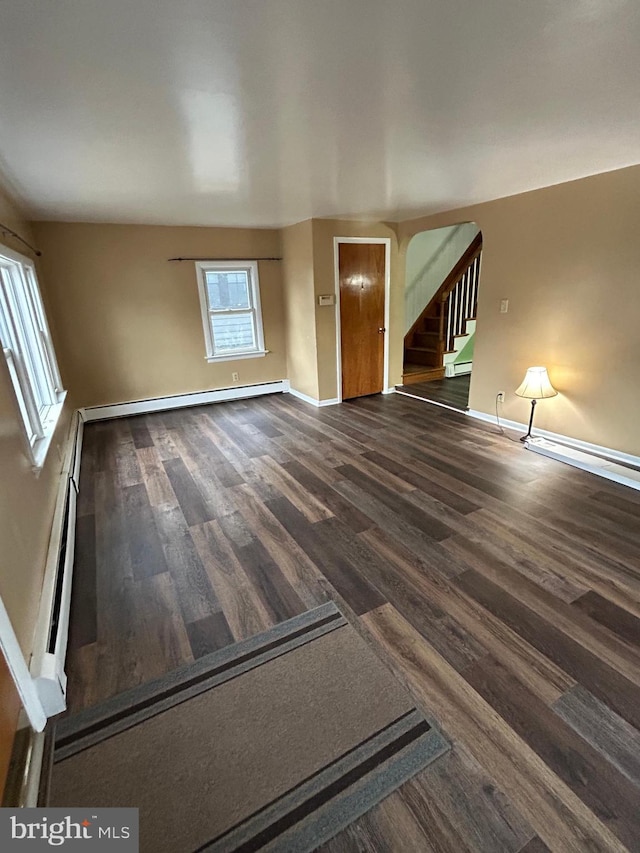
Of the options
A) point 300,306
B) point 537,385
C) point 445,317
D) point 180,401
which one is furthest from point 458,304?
point 180,401

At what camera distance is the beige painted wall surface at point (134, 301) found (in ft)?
14.8

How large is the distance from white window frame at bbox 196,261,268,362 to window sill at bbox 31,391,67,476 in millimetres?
2168

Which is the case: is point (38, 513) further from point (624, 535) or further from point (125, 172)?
point (624, 535)

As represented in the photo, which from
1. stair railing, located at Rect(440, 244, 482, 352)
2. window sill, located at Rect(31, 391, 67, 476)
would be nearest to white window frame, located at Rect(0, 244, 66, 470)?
window sill, located at Rect(31, 391, 67, 476)

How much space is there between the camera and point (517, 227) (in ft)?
12.5

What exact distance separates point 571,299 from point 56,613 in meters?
4.34

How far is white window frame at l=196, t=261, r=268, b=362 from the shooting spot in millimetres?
5250

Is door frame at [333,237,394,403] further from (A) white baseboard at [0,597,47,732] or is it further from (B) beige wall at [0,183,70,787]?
(A) white baseboard at [0,597,47,732]

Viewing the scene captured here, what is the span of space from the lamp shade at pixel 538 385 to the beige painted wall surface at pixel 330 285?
2375mm

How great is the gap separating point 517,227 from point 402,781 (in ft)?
14.2

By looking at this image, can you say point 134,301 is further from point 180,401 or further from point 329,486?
point 329,486

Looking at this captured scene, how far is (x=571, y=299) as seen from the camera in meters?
3.50

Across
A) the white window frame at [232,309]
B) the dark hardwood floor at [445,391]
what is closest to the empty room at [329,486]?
the dark hardwood floor at [445,391]

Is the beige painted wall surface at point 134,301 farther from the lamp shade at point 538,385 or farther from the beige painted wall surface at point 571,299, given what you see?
the lamp shade at point 538,385
